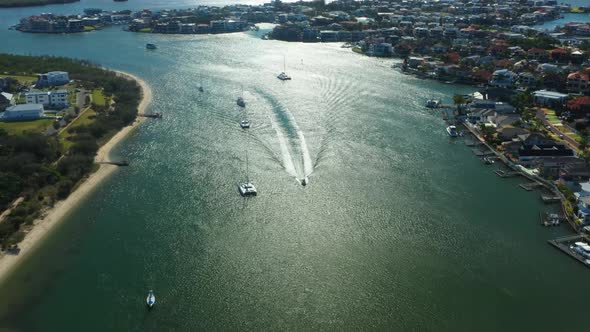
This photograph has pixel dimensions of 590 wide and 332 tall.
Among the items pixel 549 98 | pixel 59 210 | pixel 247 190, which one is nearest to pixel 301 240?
pixel 247 190

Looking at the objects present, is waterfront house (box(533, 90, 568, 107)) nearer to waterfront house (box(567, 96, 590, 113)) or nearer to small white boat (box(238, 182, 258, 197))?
waterfront house (box(567, 96, 590, 113))

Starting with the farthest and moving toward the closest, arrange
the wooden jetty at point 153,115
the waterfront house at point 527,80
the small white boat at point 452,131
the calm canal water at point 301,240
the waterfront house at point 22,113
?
the waterfront house at point 527,80 → the wooden jetty at point 153,115 → the small white boat at point 452,131 → the waterfront house at point 22,113 → the calm canal water at point 301,240

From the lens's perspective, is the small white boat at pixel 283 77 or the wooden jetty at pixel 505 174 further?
the small white boat at pixel 283 77

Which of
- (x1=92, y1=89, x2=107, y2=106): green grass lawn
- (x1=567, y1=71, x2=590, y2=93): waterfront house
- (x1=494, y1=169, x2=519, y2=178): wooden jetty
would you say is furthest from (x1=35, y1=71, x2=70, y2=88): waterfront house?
(x1=567, y1=71, x2=590, y2=93): waterfront house

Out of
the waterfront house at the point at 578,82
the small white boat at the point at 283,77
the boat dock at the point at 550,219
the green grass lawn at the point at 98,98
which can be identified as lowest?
the boat dock at the point at 550,219

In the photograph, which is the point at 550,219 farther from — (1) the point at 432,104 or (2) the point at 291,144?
(1) the point at 432,104

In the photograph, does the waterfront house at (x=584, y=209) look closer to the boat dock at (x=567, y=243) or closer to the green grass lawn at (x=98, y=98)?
the boat dock at (x=567, y=243)

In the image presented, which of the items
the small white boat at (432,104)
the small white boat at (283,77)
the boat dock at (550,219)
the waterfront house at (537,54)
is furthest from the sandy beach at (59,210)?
the waterfront house at (537,54)

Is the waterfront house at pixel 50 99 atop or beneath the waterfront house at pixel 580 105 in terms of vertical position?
beneath

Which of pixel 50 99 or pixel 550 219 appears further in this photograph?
pixel 50 99
